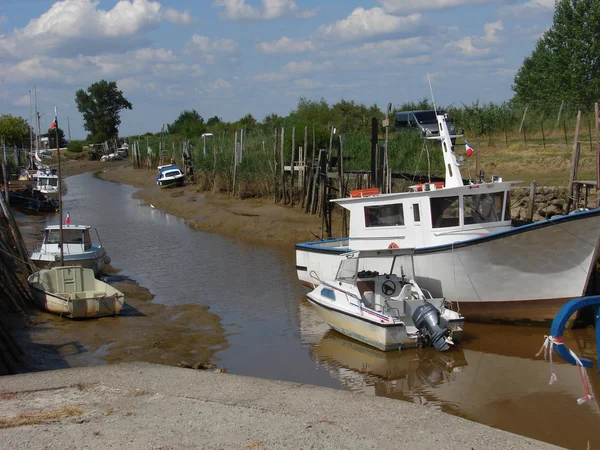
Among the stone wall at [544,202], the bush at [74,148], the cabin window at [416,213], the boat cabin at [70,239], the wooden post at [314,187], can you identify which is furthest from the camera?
the bush at [74,148]

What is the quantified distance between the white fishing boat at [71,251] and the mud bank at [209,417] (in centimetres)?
928

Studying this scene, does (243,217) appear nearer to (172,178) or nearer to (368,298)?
(172,178)

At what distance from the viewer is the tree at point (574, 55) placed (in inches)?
1841

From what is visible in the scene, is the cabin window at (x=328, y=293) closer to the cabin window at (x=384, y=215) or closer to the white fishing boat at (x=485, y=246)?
the white fishing boat at (x=485, y=246)

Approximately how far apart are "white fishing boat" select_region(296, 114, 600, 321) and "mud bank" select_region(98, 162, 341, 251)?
10.3 meters

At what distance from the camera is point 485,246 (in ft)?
50.9

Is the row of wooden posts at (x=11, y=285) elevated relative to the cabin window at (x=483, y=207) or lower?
lower

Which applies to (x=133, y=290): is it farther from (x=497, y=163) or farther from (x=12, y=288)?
(x=497, y=163)

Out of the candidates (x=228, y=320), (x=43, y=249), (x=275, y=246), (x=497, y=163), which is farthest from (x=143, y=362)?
(x=497, y=163)

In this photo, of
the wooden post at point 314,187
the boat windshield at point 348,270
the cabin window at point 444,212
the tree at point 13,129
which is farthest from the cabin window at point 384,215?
the tree at point 13,129

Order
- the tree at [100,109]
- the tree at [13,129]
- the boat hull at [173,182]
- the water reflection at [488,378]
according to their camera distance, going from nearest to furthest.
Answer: the water reflection at [488,378] < the boat hull at [173,182] < the tree at [13,129] < the tree at [100,109]

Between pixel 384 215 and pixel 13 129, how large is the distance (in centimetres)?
6443

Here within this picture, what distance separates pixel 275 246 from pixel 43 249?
9.85 m

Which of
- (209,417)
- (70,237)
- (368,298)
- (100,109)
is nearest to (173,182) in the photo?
(70,237)
